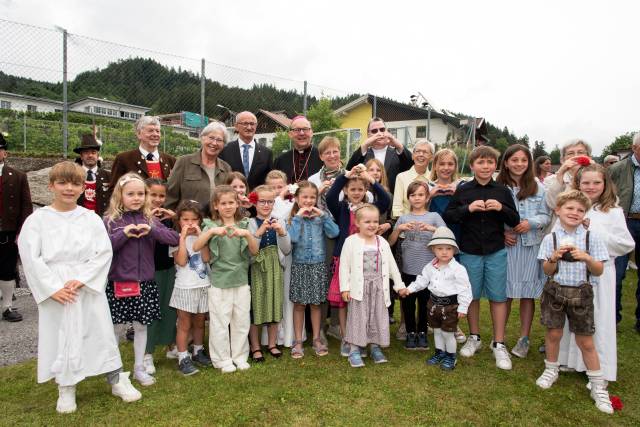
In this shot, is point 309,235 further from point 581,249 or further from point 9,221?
point 9,221

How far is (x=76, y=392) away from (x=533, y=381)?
13.3ft

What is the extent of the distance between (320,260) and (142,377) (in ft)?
6.48

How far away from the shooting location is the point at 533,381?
12.7ft

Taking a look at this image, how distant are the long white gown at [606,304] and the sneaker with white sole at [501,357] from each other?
0.48 meters

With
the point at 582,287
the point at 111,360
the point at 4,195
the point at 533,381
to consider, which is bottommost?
the point at 533,381

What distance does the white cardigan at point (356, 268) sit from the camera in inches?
163

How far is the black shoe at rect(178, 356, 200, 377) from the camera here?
154 inches

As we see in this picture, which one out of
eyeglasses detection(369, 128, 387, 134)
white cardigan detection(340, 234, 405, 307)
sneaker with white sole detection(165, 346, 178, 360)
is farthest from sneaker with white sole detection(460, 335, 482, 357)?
sneaker with white sole detection(165, 346, 178, 360)

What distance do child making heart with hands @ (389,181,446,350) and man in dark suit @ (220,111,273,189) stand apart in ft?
6.63

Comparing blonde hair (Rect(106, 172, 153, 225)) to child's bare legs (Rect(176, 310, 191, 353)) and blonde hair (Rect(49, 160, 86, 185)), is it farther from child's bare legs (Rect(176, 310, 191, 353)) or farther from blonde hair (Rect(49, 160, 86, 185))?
child's bare legs (Rect(176, 310, 191, 353))

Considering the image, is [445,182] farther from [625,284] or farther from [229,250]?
[625,284]

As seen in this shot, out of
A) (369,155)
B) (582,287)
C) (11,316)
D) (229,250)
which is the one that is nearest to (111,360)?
(229,250)

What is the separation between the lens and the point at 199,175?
15.7 feet

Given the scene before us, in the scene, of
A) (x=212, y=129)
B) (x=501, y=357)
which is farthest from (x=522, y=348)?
(x=212, y=129)
